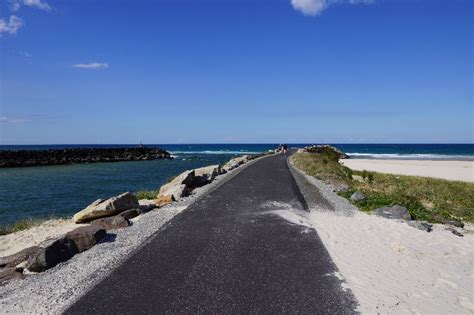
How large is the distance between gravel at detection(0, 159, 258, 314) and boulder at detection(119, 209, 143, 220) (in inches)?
65.3

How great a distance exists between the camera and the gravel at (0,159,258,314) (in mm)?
6689

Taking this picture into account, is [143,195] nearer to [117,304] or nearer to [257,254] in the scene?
[257,254]

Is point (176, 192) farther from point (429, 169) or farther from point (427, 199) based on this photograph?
point (429, 169)

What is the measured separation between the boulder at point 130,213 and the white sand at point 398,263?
15.4 feet

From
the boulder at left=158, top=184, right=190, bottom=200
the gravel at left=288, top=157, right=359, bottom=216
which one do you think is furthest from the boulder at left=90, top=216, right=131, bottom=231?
the gravel at left=288, top=157, right=359, bottom=216

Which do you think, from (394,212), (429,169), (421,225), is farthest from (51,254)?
(429,169)

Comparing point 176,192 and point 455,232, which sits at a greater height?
point 176,192

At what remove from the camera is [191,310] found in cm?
632

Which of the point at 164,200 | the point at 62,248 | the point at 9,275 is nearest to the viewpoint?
the point at 9,275

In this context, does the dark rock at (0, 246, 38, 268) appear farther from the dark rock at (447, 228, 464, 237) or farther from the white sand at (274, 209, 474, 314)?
the dark rock at (447, 228, 464, 237)

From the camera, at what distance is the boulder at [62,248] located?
28.1ft

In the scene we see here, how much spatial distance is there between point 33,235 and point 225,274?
26.5ft

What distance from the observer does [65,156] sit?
70.8 meters

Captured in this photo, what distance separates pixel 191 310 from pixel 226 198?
Result: 10.3 m
